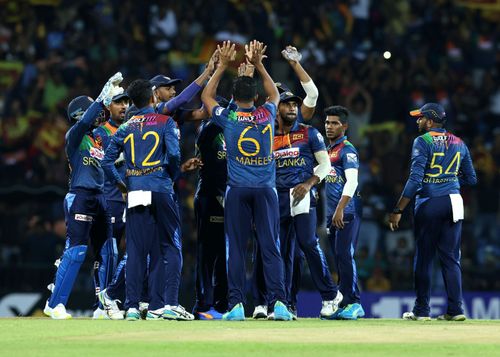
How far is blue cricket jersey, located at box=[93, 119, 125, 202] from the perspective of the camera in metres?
12.6

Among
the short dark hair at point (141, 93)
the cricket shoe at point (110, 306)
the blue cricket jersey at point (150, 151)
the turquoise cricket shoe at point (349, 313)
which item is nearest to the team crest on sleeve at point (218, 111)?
the blue cricket jersey at point (150, 151)

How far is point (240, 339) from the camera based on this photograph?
9211mm

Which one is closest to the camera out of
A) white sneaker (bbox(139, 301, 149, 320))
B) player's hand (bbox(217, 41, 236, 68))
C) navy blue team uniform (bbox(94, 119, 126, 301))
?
player's hand (bbox(217, 41, 236, 68))

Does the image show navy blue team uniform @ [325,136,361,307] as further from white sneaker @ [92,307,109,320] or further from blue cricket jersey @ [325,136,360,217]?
white sneaker @ [92,307,109,320]

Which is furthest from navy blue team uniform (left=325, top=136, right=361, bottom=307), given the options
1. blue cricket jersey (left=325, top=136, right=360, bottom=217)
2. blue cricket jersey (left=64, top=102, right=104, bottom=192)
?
blue cricket jersey (left=64, top=102, right=104, bottom=192)

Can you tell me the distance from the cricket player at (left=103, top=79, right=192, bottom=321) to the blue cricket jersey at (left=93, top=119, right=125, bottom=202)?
119 cm

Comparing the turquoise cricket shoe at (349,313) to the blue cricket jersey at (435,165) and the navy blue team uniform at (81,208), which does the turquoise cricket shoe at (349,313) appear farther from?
the navy blue team uniform at (81,208)

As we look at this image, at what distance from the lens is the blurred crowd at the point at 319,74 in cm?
1938

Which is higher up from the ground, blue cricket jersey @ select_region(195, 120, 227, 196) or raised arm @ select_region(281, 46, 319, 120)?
raised arm @ select_region(281, 46, 319, 120)

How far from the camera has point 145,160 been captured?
11.4 meters

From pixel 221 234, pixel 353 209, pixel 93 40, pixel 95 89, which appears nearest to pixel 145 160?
pixel 221 234

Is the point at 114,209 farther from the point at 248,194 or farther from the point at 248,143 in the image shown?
the point at 248,143

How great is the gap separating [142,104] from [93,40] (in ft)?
38.3

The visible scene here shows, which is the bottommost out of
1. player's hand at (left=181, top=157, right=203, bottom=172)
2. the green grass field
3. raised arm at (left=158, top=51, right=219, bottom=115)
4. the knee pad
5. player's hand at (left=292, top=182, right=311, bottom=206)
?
the green grass field
